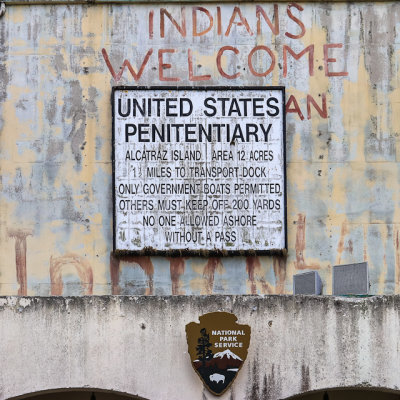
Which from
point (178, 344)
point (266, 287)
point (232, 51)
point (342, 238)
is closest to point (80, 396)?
point (178, 344)

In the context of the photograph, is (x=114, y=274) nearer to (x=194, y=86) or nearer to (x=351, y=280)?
(x=194, y=86)

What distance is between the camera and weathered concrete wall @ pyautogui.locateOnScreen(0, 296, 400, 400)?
15.0m

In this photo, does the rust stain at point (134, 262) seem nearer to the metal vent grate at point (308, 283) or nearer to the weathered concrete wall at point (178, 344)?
the metal vent grate at point (308, 283)

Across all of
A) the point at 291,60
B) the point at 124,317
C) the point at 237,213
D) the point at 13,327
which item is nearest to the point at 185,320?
the point at 124,317

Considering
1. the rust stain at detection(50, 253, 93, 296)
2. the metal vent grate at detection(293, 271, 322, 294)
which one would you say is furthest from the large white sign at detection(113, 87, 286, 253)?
the metal vent grate at detection(293, 271, 322, 294)

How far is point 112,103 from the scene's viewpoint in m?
20.5

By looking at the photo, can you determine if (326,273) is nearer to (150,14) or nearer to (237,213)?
(237,213)

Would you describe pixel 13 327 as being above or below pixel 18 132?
below

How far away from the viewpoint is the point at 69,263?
66.6 feet

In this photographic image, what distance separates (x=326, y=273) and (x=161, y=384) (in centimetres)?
588

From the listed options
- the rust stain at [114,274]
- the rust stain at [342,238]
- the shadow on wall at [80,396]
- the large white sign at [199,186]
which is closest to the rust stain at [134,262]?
the rust stain at [114,274]

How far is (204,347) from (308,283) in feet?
8.29

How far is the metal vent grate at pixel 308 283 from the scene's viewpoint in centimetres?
1688

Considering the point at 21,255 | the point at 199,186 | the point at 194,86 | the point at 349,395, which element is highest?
the point at 194,86
